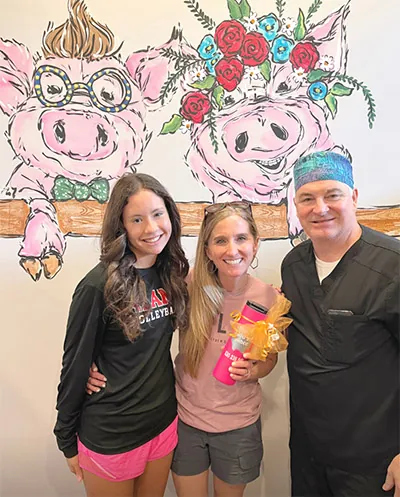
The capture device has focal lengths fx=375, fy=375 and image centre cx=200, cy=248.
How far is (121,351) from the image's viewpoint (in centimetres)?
130

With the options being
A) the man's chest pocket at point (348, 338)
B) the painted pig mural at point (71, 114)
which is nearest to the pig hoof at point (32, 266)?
the painted pig mural at point (71, 114)

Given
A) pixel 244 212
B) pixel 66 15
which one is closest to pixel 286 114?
pixel 244 212

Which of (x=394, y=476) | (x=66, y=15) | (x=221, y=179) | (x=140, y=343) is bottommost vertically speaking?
(x=394, y=476)

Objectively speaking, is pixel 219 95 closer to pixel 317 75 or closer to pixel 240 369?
pixel 317 75

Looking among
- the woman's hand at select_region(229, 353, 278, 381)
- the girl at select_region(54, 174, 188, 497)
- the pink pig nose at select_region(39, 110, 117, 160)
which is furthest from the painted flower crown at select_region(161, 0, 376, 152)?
the woman's hand at select_region(229, 353, 278, 381)

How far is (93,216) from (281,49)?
1143mm

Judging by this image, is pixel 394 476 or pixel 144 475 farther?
pixel 144 475

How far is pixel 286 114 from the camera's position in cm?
172

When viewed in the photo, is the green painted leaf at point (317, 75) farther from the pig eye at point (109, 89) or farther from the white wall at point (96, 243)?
the pig eye at point (109, 89)

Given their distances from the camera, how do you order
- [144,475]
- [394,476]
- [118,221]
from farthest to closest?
[144,475], [118,221], [394,476]

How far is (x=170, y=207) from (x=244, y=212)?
0.29 m

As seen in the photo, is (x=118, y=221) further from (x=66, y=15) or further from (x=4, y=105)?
(x=66, y=15)

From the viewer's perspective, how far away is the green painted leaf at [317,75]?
67.1 inches

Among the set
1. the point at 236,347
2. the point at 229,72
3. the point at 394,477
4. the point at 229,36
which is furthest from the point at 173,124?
the point at 394,477
